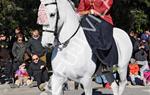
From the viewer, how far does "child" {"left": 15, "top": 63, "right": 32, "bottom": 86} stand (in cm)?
1156

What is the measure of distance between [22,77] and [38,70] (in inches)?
29.4

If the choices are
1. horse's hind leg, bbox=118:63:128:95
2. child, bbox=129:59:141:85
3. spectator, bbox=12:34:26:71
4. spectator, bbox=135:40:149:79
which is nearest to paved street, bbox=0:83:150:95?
spectator, bbox=12:34:26:71

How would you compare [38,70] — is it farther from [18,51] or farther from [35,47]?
[18,51]

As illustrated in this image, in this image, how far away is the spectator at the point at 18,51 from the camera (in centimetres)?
1186

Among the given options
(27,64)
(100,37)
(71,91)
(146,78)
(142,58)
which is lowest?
(146,78)

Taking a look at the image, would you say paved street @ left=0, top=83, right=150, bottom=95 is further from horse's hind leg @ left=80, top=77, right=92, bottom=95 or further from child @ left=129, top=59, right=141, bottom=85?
horse's hind leg @ left=80, top=77, right=92, bottom=95

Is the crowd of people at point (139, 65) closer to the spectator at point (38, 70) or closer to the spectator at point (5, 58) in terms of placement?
the spectator at point (38, 70)

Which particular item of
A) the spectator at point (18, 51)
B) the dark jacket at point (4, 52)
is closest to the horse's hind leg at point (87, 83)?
the spectator at point (18, 51)

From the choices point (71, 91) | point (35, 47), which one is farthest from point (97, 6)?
point (35, 47)

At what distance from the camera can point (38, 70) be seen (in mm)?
11062

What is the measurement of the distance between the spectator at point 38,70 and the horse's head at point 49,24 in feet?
16.7

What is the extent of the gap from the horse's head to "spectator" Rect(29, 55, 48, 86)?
510cm

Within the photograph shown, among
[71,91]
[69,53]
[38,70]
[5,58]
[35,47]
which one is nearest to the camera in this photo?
[69,53]

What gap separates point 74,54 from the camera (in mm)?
6199
